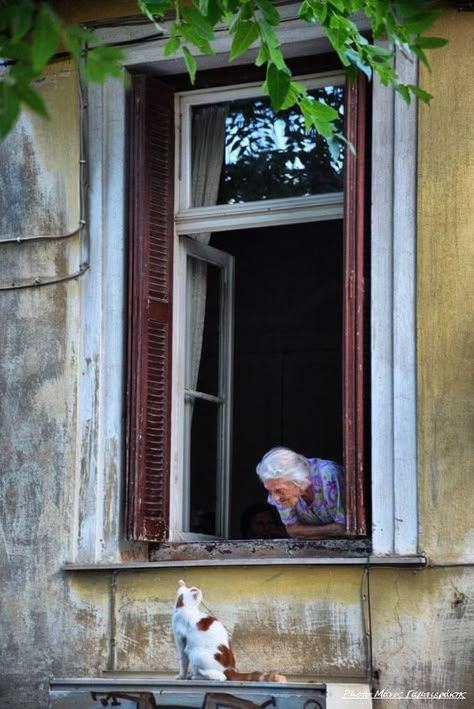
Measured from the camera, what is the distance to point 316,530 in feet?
25.6

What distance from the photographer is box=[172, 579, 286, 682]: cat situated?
6.87 metres

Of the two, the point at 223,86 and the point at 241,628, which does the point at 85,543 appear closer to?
the point at 241,628

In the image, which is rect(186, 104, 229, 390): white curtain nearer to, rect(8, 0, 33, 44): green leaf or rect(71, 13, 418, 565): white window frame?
rect(71, 13, 418, 565): white window frame

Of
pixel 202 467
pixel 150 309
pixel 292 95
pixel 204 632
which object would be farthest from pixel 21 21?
pixel 202 467

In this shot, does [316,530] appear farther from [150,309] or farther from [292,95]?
[292,95]

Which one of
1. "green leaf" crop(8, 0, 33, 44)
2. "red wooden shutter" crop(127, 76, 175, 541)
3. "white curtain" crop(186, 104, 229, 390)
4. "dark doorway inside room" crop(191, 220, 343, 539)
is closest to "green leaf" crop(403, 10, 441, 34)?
"green leaf" crop(8, 0, 33, 44)

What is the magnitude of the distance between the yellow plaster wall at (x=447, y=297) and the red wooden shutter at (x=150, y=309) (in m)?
1.40

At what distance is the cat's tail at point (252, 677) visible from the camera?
6.90m

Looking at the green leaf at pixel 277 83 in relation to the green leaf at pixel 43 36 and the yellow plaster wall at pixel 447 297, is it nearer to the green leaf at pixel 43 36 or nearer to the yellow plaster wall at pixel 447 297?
the yellow plaster wall at pixel 447 297

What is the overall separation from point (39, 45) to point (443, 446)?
12.3 ft

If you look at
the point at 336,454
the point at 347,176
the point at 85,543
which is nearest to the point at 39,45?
the point at 347,176

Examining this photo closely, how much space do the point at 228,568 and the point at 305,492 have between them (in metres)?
0.51

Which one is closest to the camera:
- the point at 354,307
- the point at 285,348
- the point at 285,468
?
the point at 354,307

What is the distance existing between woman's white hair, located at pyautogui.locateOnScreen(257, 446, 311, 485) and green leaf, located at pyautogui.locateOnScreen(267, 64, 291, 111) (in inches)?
86.2
